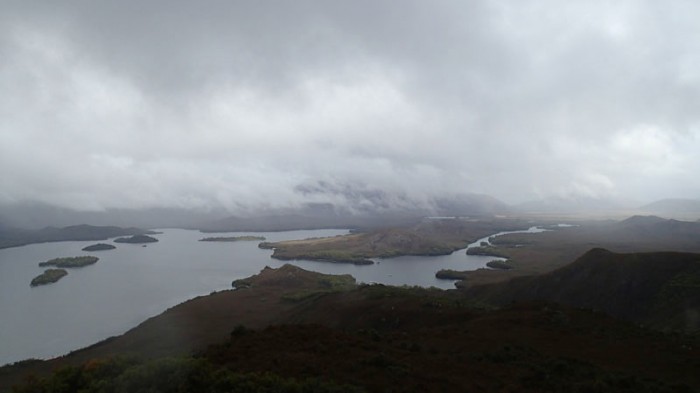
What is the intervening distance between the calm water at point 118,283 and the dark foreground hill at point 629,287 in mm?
31495

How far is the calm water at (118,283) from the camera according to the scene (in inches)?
2572

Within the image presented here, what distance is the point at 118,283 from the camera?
10438 cm

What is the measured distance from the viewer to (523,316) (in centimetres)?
3484

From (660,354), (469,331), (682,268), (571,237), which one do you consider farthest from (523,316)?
(571,237)

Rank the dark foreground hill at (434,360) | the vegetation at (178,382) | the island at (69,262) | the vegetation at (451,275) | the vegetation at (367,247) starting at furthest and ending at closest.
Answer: the vegetation at (367,247)
the island at (69,262)
the vegetation at (451,275)
the dark foreground hill at (434,360)
the vegetation at (178,382)

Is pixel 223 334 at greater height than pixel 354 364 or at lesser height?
lesser

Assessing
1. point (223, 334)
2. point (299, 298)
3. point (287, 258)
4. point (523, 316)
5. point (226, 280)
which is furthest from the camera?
point (287, 258)

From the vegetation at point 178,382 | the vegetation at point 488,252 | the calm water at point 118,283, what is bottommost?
the calm water at point 118,283

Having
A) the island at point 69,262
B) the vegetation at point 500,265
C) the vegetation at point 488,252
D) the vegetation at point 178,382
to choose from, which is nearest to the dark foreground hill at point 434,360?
the vegetation at point 178,382

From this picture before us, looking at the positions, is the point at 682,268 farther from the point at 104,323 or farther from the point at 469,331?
the point at 104,323

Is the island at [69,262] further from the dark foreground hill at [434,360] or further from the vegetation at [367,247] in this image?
the dark foreground hill at [434,360]

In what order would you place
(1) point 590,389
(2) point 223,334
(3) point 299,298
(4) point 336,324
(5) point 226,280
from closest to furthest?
(1) point 590,389, (4) point 336,324, (2) point 223,334, (3) point 299,298, (5) point 226,280

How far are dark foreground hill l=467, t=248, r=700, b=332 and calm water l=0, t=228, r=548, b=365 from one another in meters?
31.5

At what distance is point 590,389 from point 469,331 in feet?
47.4
